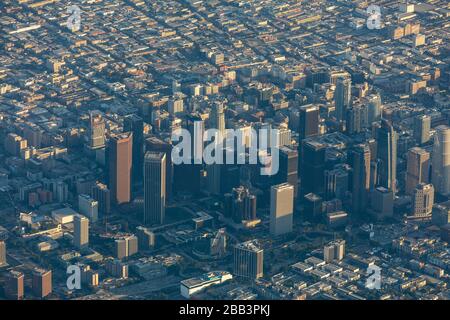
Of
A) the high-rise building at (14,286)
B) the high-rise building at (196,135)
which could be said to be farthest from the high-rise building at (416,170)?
the high-rise building at (14,286)

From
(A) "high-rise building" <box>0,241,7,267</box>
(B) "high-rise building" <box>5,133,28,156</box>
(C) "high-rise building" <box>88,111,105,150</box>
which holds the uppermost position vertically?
(A) "high-rise building" <box>0,241,7,267</box>

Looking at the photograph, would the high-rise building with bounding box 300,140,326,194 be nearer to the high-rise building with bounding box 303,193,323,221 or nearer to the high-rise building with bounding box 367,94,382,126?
the high-rise building with bounding box 303,193,323,221

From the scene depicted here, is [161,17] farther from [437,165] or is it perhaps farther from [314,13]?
[437,165]

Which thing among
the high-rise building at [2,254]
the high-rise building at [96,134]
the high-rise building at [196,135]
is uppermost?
the high-rise building at [196,135]

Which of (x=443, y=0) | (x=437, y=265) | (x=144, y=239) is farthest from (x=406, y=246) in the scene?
(x=443, y=0)

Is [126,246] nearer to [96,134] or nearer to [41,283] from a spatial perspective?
[41,283]

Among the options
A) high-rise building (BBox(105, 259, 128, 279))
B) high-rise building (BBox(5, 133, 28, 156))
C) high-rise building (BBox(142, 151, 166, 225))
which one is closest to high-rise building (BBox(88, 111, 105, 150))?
high-rise building (BBox(5, 133, 28, 156))

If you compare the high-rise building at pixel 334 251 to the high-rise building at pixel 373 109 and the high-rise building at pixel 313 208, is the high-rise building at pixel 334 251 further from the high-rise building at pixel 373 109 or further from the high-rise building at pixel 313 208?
the high-rise building at pixel 373 109
